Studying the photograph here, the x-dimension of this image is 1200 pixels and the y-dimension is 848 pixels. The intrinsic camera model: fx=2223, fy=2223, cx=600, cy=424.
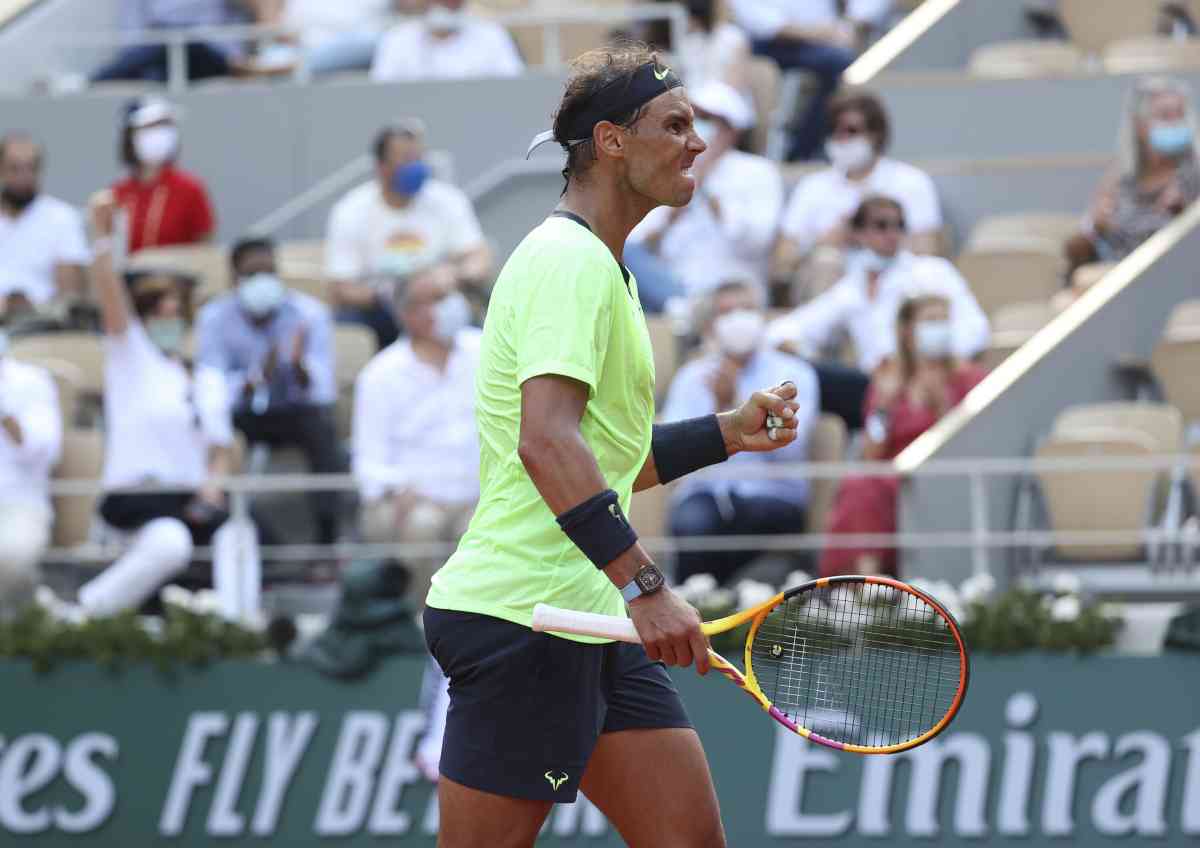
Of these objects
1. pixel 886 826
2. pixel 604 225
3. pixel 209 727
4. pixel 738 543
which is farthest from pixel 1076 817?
pixel 604 225

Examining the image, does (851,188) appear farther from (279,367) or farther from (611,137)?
(611,137)

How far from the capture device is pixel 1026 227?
417 inches

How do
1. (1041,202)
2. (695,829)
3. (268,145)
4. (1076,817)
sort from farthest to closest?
(268,145), (1041,202), (1076,817), (695,829)

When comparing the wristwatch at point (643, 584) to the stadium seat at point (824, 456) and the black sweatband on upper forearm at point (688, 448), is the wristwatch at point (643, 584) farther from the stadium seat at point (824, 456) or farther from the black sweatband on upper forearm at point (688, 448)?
the stadium seat at point (824, 456)

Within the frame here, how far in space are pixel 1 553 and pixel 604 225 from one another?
5122 mm

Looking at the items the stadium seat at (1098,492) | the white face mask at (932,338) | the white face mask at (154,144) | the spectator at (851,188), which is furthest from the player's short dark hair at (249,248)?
the stadium seat at (1098,492)

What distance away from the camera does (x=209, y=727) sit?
8.16m

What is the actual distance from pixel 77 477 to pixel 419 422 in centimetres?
143

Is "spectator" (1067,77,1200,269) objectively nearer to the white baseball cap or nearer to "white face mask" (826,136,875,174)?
"white face mask" (826,136,875,174)

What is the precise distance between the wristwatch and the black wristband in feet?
0.15

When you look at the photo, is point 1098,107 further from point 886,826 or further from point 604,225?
point 604,225

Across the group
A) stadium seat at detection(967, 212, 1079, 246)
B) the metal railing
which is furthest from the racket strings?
the metal railing

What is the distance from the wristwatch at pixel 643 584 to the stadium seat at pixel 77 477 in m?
5.33

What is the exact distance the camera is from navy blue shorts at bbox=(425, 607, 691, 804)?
382cm
